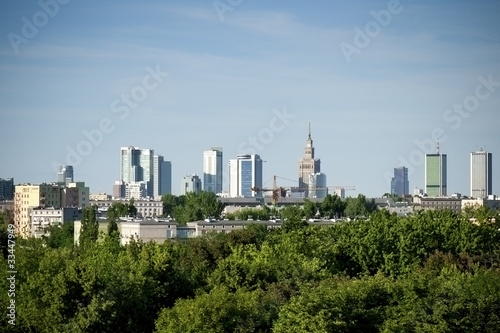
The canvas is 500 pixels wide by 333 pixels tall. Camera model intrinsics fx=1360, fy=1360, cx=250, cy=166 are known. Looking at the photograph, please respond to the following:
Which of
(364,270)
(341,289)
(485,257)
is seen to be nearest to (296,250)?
(364,270)

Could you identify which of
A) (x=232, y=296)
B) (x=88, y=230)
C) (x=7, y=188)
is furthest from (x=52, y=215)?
(x=232, y=296)

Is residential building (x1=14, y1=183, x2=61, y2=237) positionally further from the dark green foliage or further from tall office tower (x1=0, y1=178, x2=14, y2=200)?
the dark green foliage

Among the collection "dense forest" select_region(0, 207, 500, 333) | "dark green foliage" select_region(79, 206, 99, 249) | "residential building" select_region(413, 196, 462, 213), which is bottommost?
"dense forest" select_region(0, 207, 500, 333)

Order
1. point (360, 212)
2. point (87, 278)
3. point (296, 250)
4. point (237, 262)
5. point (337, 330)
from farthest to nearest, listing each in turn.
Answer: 1. point (360, 212)
2. point (296, 250)
3. point (237, 262)
4. point (87, 278)
5. point (337, 330)

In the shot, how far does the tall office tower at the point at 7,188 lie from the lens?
157250mm

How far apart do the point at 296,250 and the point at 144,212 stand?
109972mm

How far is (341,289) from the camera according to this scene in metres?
33.6

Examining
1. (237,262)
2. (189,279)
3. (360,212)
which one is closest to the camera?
(189,279)

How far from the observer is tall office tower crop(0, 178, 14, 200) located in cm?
15725

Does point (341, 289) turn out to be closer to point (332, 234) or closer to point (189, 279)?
point (189, 279)

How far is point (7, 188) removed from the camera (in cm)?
15862

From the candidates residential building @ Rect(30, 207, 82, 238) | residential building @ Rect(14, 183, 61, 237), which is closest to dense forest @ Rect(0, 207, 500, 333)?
residential building @ Rect(30, 207, 82, 238)

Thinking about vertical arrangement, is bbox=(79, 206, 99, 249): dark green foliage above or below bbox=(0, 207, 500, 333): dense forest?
above

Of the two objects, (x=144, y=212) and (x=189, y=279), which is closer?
(x=189, y=279)
